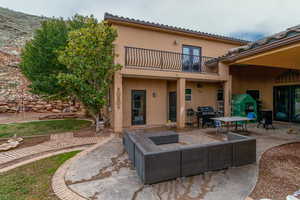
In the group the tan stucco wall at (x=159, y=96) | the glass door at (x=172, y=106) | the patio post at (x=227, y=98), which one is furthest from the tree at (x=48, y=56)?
the patio post at (x=227, y=98)

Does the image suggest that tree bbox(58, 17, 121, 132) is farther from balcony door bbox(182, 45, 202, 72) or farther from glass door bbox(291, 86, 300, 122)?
glass door bbox(291, 86, 300, 122)

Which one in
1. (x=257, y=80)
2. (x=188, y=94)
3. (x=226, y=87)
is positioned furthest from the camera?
(x=257, y=80)

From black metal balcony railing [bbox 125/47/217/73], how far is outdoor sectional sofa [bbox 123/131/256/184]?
557 cm

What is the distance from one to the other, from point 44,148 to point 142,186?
4.33 metres

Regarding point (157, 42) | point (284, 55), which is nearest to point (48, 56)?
point (157, 42)

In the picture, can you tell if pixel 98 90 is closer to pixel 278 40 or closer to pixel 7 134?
pixel 7 134

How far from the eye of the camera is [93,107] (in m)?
7.16

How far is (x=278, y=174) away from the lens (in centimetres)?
351

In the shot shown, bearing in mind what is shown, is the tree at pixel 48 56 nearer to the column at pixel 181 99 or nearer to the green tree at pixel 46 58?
the green tree at pixel 46 58

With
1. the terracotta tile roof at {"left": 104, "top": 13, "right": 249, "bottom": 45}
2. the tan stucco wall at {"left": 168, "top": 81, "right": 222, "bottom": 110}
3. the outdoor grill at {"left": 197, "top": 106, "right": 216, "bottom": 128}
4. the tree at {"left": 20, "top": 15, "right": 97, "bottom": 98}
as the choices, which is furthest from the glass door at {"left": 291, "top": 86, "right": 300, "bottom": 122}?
the tree at {"left": 20, "top": 15, "right": 97, "bottom": 98}

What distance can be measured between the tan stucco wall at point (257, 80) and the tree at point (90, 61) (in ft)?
30.5

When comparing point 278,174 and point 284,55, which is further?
point 284,55

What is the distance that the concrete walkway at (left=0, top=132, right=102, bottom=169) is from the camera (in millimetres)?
4594

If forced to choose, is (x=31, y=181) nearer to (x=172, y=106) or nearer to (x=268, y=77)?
(x=172, y=106)
